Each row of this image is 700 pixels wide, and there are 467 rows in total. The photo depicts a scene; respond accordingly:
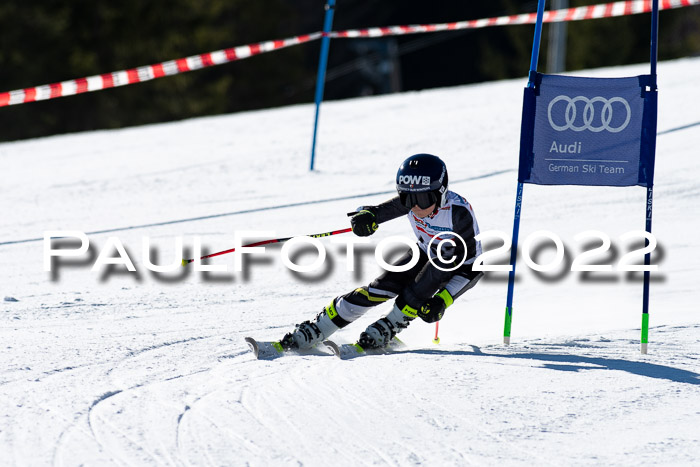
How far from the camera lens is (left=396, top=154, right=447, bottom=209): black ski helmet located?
5703 mm

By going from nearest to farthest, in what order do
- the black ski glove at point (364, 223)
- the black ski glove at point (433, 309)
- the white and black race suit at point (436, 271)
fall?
the black ski glove at point (433, 309) → the white and black race suit at point (436, 271) → the black ski glove at point (364, 223)

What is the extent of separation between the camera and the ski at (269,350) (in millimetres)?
5809

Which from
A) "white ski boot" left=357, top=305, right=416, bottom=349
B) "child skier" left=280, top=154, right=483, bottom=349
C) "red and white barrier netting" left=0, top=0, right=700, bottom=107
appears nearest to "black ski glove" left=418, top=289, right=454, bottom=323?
"child skier" left=280, top=154, right=483, bottom=349

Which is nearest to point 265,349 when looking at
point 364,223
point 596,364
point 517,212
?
point 364,223

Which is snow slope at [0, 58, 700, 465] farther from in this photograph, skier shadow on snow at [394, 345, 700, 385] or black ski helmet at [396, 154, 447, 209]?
black ski helmet at [396, 154, 447, 209]

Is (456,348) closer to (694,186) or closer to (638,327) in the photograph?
(638,327)

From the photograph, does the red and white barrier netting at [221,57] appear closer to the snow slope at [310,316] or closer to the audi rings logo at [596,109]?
the snow slope at [310,316]

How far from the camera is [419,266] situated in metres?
6.06

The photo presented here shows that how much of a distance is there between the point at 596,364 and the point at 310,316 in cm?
220

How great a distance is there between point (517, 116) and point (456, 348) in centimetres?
821

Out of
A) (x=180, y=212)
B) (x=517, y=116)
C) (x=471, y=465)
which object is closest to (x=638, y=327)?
(x=471, y=465)

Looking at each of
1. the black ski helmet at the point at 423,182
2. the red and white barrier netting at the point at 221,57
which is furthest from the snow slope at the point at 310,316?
the red and white barrier netting at the point at 221,57

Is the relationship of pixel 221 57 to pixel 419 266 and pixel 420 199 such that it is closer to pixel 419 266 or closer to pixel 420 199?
pixel 419 266

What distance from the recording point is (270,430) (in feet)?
14.6
